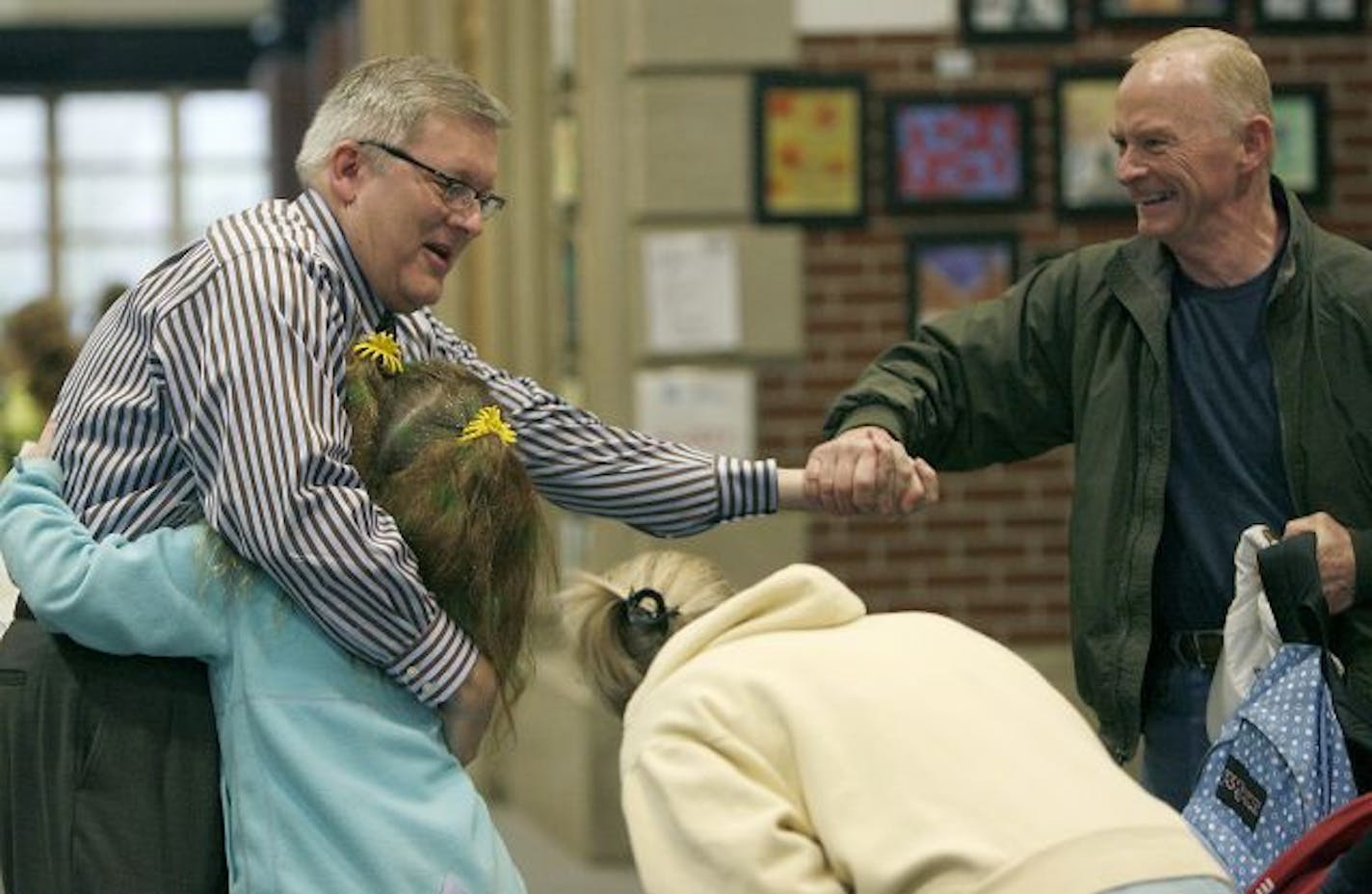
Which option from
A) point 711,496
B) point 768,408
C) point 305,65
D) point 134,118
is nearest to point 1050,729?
point 711,496

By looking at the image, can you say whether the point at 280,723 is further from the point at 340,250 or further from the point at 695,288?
the point at 695,288

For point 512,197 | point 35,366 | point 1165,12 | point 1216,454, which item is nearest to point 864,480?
point 1216,454

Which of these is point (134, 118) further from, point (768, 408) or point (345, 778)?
point (345, 778)

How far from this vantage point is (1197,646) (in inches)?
199

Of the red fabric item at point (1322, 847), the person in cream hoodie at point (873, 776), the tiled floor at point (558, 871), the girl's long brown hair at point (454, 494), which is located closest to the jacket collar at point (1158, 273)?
the red fabric item at point (1322, 847)

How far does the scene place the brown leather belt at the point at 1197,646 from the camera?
16.5 feet

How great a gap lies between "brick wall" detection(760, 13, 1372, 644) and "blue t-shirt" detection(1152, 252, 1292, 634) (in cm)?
442

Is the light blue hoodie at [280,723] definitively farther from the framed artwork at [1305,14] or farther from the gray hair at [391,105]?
the framed artwork at [1305,14]

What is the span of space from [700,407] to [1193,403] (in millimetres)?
4524

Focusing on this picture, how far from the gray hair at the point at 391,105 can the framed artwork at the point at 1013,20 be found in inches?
207

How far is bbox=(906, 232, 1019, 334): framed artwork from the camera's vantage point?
9594 millimetres

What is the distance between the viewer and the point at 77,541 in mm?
4168

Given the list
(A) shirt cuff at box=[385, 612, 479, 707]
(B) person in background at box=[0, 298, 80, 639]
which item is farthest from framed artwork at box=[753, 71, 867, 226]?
(A) shirt cuff at box=[385, 612, 479, 707]

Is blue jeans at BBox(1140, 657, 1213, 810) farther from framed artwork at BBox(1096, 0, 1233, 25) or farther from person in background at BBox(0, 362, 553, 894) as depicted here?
framed artwork at BBox(1096, 0, 1233, 25)
